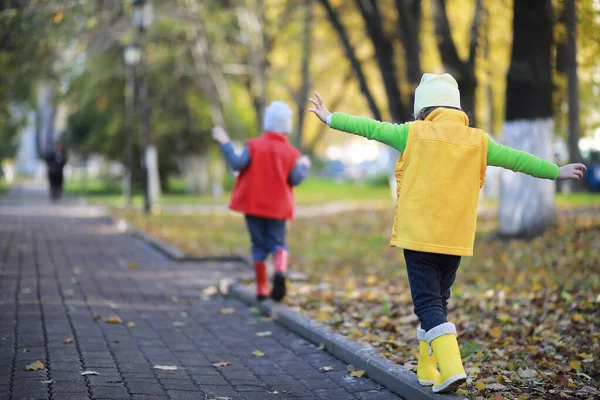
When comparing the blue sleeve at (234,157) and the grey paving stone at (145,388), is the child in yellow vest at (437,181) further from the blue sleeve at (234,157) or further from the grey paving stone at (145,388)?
the blue sleeve at (234,157)

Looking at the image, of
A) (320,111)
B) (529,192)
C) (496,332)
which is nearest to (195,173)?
(529,192)

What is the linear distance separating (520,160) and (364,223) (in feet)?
45.9

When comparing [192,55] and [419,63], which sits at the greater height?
[192,55]

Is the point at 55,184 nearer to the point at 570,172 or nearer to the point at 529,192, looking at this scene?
the point at 529,192

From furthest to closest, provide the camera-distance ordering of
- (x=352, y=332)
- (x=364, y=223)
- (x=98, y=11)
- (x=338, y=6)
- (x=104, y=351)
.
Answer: (x=338, y=6), (x=364, y=223), (x=98, y=11), (x=352, y=332), (x=104, y=351)

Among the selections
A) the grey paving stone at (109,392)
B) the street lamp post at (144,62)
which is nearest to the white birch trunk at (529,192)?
the grey paving stone at (109,392)

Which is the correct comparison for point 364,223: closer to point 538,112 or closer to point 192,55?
point 538,112

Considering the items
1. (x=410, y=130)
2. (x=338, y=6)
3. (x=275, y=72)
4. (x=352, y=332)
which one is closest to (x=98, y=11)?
(x=338, y=6)

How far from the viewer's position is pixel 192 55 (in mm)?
32531

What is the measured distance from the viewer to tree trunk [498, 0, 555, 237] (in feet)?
43.8

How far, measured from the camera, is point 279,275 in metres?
→ 8.57

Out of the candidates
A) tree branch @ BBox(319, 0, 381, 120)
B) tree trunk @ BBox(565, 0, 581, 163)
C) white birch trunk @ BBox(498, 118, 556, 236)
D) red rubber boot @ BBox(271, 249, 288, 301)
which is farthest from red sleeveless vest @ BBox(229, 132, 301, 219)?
tree branch @ BBox(319, 0, 381, 120)

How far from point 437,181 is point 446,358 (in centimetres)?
103

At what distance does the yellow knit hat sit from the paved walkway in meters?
1.88
